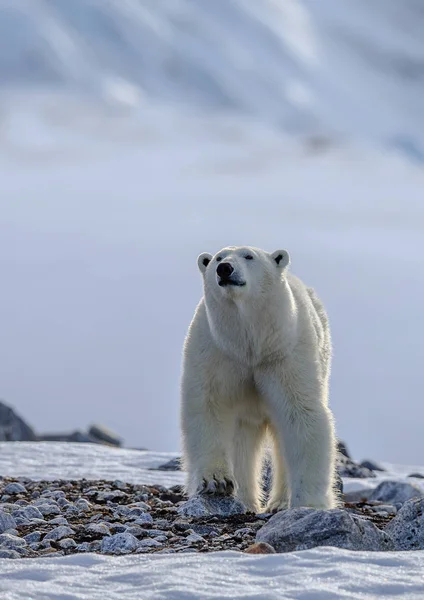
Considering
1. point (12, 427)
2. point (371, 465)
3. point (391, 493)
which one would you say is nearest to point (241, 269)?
point (391, 493)

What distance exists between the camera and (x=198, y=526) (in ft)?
20.7

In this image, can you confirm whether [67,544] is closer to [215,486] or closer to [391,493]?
[215,486]

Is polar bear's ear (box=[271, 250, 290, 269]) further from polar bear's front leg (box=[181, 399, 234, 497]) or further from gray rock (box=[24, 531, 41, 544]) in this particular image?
gray rock (box=[24, 531, 41, 544])

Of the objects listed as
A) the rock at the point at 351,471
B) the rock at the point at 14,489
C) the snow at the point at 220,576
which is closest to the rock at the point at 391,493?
the rock at the point at 351,471

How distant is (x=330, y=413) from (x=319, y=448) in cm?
36

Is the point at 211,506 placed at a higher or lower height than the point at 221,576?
higher

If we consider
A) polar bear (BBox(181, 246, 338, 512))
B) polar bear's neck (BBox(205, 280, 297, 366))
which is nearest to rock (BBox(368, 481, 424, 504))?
polar bear (BBox(181, 246, 338, 512))

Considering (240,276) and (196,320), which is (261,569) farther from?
(196,320)

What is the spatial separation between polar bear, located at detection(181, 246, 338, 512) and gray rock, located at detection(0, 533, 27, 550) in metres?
1.64

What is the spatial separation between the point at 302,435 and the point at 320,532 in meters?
2.03

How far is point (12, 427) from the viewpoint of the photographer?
19.5 metres

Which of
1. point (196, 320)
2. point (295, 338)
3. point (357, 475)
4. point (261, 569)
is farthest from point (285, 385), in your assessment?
point (357, 475)

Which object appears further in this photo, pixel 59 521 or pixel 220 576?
pixel 59 521

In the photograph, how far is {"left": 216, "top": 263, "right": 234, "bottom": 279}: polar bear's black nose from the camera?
676 cm
